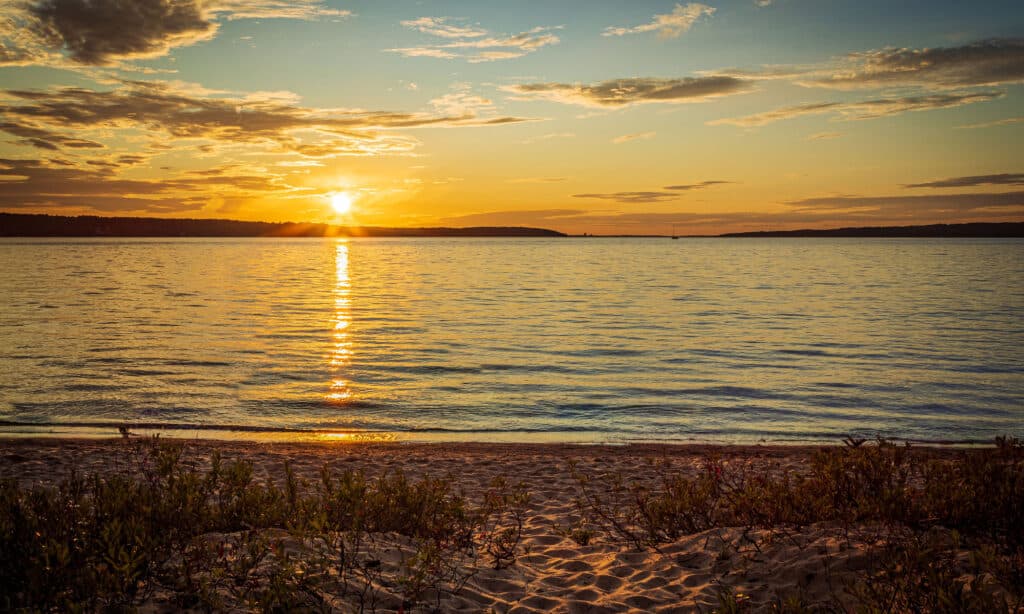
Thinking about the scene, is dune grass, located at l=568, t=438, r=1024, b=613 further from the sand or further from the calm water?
the calm water

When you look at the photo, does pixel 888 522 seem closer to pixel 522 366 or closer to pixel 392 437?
pixel 392 437

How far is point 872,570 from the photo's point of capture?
5777 millimetres

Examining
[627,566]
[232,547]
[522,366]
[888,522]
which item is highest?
[888,522]

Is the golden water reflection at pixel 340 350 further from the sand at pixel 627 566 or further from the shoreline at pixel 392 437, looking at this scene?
the sand at pixel 627 566

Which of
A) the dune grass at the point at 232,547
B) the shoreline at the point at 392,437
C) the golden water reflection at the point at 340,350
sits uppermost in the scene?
the dune grass at the point at 232,547

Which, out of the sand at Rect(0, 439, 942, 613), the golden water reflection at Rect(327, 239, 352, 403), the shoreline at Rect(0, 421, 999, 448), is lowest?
the shoreline at Rect(0, 421, 999, 448)

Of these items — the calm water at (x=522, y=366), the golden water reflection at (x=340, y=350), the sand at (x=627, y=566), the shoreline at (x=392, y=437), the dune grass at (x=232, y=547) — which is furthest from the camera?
the golden water reflection at (x=340, y=350)

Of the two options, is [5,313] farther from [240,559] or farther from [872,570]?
[872,570]

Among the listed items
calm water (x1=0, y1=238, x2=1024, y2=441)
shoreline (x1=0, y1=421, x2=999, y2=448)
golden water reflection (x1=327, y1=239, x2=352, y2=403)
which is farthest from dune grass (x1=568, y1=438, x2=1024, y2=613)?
golden water reflection (x1=327, y1=239, x2=352, y2=403)

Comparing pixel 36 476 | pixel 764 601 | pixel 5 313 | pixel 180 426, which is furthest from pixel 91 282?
pixel 764 601

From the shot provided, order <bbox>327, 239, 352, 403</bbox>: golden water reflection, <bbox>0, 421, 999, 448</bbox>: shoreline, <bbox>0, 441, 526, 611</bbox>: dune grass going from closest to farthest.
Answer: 1. <bbox>0, 441, 526, 611</bbox>: dune grass
2. <bbox>0, 421, 999, 448</bbox>: shoreline
3. <bbox>327, 239, 352, 403</bbox>: golden water reflection

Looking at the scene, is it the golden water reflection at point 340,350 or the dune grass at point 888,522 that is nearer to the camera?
the dune grass at point 888,522

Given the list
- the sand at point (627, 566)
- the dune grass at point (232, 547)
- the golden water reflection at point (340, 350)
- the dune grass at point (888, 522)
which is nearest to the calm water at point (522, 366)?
the golden water reflection at point (340, 350)

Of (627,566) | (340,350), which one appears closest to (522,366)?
(340,350)
